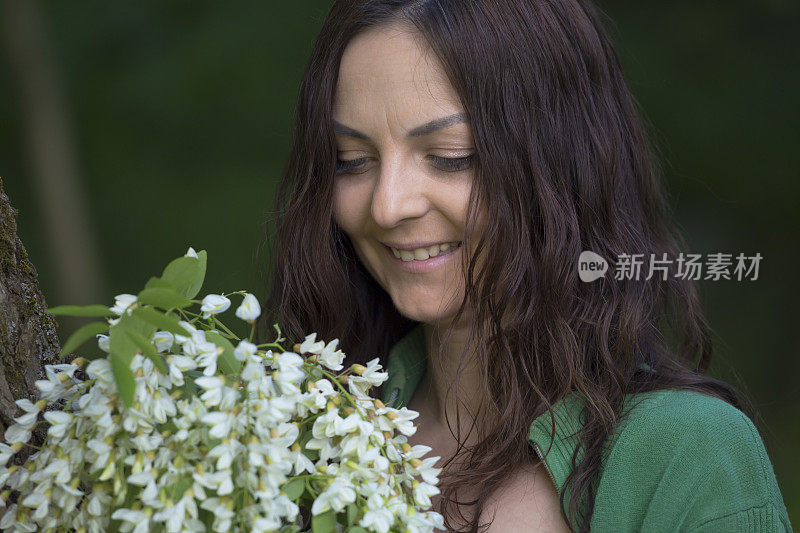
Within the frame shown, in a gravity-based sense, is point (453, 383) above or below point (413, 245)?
below

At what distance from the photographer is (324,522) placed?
0.96m

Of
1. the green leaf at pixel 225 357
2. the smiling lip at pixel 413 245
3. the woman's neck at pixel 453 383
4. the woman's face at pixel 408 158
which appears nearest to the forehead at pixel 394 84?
the woman's face at pixel 408 158

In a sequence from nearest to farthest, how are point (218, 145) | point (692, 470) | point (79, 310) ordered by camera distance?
point (79, 310) → point (692, 470) → point (218, 145)

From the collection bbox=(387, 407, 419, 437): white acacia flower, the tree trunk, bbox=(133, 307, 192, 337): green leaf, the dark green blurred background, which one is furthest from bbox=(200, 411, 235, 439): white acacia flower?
the dark green blurred background

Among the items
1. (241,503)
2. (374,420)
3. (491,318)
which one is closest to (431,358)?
(491,318)

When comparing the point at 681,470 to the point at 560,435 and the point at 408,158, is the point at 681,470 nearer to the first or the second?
the point at 560,435

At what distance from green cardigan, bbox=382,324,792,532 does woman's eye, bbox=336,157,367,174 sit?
450 millimetres

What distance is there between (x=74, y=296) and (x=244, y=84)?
1.46 metres

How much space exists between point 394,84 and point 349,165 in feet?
0.67

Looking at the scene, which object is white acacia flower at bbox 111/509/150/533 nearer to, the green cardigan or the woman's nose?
the green cardigan

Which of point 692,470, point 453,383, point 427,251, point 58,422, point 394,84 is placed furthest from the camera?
point 453,383

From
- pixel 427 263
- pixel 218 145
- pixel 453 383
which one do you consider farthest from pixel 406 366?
pixel 218 145

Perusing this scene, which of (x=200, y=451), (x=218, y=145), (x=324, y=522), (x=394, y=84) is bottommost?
(x=218, y=145)

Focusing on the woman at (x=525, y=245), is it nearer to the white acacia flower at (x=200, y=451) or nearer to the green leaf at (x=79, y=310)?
the white acacia flower at (x=200, y=451)
